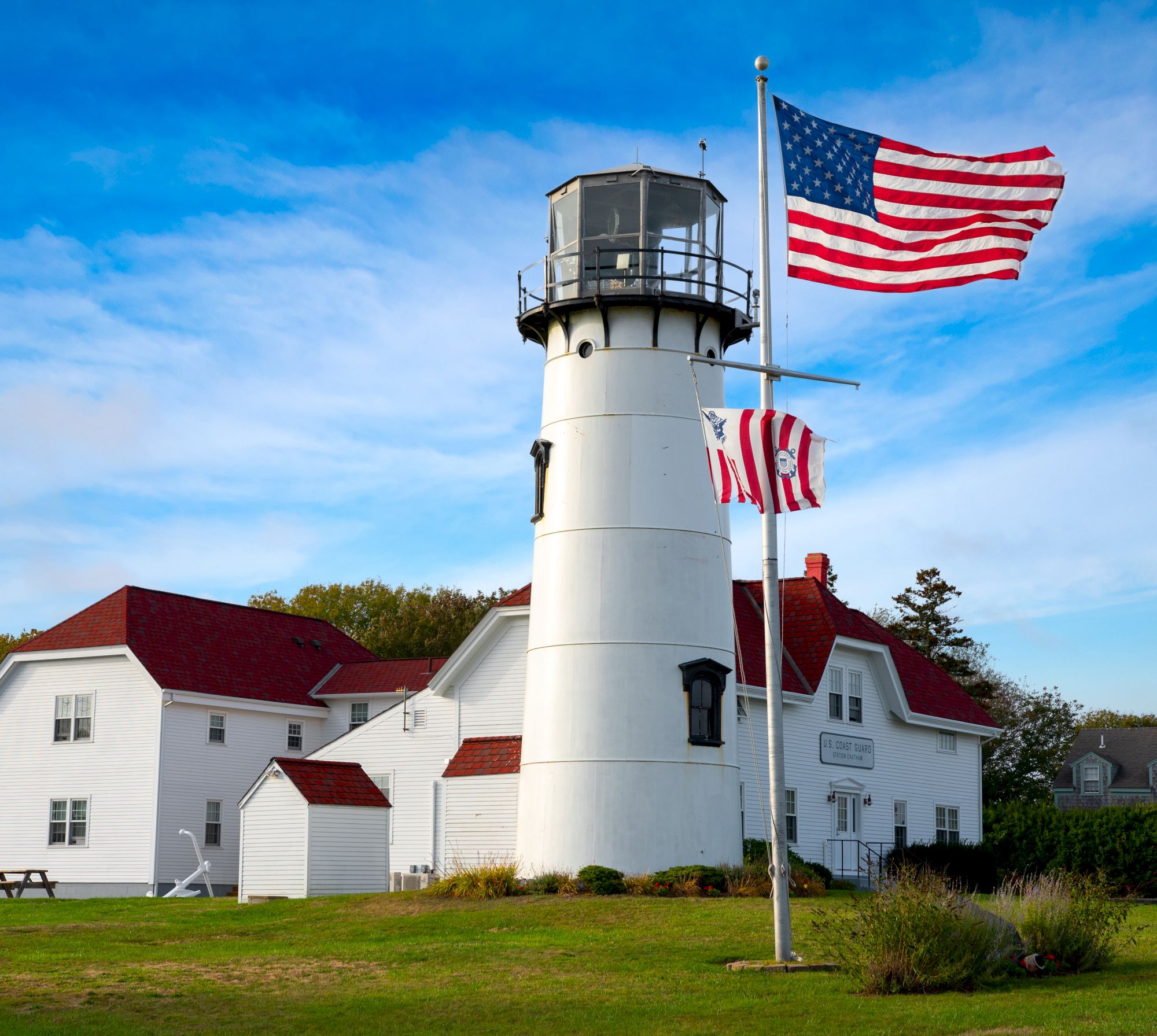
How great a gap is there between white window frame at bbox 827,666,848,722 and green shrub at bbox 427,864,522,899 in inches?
430

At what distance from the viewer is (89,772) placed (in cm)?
3694

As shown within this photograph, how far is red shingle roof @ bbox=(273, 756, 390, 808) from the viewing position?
3102 centimetres

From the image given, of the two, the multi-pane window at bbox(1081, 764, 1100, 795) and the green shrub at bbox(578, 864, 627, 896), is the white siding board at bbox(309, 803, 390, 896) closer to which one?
the green shrub at bbox(578, 864, 627, 896)

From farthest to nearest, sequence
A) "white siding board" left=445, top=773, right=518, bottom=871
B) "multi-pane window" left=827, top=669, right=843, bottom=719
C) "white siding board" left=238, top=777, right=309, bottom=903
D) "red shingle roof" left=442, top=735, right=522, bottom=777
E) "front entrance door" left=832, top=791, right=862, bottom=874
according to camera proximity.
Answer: "multi-pane window" left=827, top=669, right=843, bottom=719 < "front entrance door" left=832, top=791, right=862, bottom=874 < "red shingle roof" left=442, top=735, right=522, bottom=777 < "white siding board" left=238, top=777, right=309, bottom=903 < "white siding board" left=445, top=773, right=518, bottom=871

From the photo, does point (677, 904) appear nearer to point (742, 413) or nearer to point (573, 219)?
point (742, 413)

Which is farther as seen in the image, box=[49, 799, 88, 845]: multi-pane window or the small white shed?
box=[49, 799, 88, 845]: multi-pane window

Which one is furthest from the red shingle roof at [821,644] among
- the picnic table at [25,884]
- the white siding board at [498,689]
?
the picnic table at [25,884]

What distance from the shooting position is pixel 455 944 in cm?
1902

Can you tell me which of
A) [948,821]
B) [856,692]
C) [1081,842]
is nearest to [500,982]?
[856,692]

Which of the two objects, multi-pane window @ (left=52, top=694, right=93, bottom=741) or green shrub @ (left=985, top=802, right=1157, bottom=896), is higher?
multi-pane window @ (left=52, top=694, right=93, bottom=741)

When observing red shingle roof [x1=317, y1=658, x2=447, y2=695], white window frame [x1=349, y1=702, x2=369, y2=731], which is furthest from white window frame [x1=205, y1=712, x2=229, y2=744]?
white window frame [x1=349, y1=702, x2=369, y2=731]

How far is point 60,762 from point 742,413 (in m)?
27.1

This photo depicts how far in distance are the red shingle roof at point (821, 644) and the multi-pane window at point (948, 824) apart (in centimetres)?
244

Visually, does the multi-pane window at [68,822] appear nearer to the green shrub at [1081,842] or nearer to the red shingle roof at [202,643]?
the red shingle roof at [202,643]
